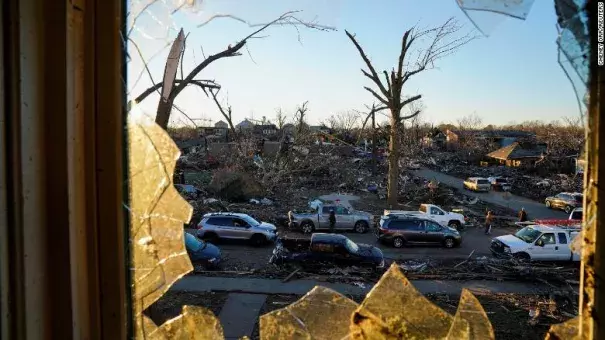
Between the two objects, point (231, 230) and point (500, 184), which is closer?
point (231, 230)

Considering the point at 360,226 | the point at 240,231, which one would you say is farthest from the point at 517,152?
the point at 240,231

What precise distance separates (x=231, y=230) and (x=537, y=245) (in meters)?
9.19

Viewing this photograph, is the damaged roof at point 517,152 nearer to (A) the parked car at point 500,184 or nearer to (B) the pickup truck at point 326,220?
(A) the parked car at point 500,184

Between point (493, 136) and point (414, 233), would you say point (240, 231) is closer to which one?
point (414, 233)

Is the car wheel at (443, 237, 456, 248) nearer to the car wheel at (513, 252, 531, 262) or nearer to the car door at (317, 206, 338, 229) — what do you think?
the car wheel at (513, 252, 531, 262)

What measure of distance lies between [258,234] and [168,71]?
40.2 feet

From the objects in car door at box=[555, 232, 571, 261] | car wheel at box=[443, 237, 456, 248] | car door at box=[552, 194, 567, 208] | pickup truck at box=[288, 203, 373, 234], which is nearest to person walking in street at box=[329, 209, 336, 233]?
pickup truck at box=[288, 203, 373, 234]

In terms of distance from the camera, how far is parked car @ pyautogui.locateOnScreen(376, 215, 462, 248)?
43.6 ft

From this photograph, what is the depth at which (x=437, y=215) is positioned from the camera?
16.8 meters

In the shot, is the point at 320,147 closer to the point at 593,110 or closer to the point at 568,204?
the point at 568,204

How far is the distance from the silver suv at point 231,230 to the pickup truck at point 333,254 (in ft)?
8.01

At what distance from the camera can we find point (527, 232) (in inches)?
479

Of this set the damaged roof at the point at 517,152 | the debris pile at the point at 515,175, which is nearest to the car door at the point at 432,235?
the debris pile at the point at 515,175

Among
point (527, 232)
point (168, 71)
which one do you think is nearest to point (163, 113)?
point (168, 71)
